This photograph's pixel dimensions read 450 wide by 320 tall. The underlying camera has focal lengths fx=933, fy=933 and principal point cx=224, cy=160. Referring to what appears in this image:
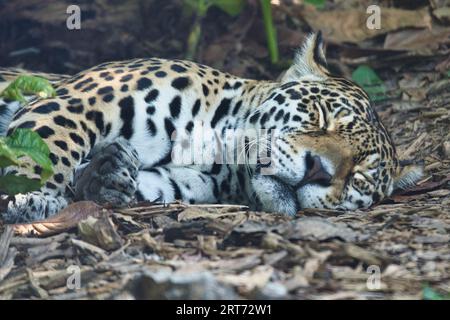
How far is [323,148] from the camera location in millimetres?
6879

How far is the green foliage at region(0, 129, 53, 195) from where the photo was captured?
19.1 ft

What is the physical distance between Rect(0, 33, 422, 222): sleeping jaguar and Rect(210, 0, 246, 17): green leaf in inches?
104

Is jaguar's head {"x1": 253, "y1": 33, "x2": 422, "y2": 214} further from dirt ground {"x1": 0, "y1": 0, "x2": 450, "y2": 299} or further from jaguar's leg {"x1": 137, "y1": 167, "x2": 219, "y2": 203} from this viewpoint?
jaguar's leg {"x1": 137, "y1": 167, "x2": 219, "y2": 203}

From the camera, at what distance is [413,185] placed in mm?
7754

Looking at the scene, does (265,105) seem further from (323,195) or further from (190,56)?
(190,56)

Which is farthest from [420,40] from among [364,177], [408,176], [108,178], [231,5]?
[108,178]

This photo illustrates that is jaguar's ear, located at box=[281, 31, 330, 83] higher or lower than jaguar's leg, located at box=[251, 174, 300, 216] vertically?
higher

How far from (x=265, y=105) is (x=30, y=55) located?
4327 mm

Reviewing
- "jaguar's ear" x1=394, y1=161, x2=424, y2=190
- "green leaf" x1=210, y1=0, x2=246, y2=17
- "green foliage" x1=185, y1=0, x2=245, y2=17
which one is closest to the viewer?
"jaguar's ear" x1=394, y1=161, x2=424, y2=190

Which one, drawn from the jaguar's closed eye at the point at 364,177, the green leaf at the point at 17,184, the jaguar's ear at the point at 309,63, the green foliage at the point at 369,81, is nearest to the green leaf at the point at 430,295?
the jaguar's closed eye at the point at 364,177

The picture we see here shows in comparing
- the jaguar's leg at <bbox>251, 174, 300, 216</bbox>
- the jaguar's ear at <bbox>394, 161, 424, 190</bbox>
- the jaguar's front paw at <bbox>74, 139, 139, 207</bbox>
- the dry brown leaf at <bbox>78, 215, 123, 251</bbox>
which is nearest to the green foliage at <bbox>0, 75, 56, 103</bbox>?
the dry brown leaf at <bbox>78, 215, 123, 251</bbox>
